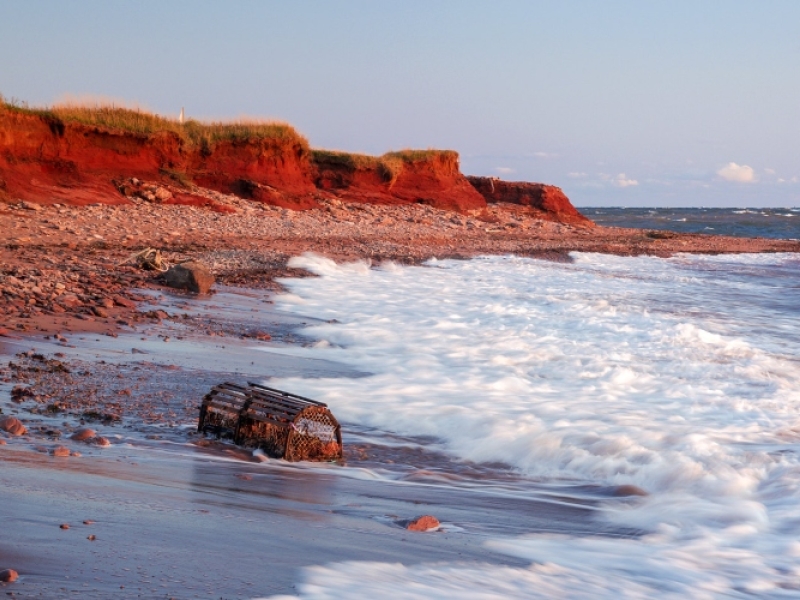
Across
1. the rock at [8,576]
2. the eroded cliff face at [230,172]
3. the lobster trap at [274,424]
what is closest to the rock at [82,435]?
the lobster trap at [274,424]

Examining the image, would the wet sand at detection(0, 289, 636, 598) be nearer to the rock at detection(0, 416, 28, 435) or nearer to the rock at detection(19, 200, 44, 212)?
the rock at detection(0, 416, 28, 435)

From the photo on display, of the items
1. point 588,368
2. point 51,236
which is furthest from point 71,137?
point 588,368

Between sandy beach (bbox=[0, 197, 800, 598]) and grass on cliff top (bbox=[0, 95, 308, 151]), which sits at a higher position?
grass on cliff top (bbox=[0, 95, 308, 151])

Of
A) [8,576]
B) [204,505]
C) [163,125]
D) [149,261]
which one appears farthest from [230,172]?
[8,576]

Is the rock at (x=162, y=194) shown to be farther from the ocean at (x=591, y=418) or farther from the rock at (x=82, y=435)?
the rock at (x=82, y=435)

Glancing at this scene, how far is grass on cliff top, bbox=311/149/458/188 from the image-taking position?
3238 cm

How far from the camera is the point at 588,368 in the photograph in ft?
26.7

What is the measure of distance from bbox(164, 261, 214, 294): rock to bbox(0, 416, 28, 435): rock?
6.18 metres

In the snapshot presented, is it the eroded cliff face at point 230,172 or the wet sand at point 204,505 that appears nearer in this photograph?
the wet sand at point 204,505

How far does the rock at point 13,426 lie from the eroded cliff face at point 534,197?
34959 mm

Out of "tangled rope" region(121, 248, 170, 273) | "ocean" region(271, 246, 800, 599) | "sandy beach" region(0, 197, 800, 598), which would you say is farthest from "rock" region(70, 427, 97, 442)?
"tangled rope" region(121, 248, 170, 273)

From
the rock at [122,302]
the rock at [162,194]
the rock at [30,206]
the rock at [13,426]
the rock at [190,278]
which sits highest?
the rock at [162,194]

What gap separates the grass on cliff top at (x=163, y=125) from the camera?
23.4 meters

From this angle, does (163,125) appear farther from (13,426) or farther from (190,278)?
(13,426)
